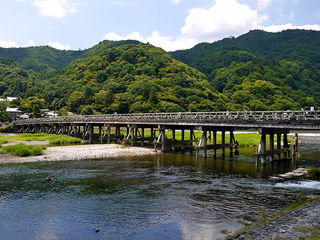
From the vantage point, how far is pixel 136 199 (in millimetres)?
17828

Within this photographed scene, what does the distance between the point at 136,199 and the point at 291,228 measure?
9.63 m

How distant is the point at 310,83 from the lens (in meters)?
171

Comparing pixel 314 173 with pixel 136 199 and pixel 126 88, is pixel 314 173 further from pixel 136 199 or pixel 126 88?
pixel 126 88

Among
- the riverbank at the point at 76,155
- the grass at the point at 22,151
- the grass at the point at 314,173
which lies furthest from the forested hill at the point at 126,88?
the grass at the point at 314,173

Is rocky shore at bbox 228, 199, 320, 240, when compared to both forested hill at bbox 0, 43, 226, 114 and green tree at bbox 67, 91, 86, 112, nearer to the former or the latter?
forested hill at bbox 0, 43, 226, 114

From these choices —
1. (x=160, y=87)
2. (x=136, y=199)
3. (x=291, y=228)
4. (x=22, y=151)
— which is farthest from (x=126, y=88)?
(x=291, y=228)

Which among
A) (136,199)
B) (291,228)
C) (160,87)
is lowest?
(136,199)

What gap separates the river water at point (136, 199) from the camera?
13.3 meters

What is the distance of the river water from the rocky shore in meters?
1.68

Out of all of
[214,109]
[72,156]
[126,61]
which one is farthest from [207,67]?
[72,156]

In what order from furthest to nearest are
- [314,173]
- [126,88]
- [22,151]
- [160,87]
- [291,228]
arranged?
[126,88], [160,87], [22,151], [314,173], [291,228]

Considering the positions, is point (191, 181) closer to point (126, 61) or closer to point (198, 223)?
point (198, 223)

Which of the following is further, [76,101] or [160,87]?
[76,101]

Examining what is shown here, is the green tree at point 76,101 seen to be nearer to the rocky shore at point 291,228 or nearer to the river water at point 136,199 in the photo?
the river water at point 136,199
